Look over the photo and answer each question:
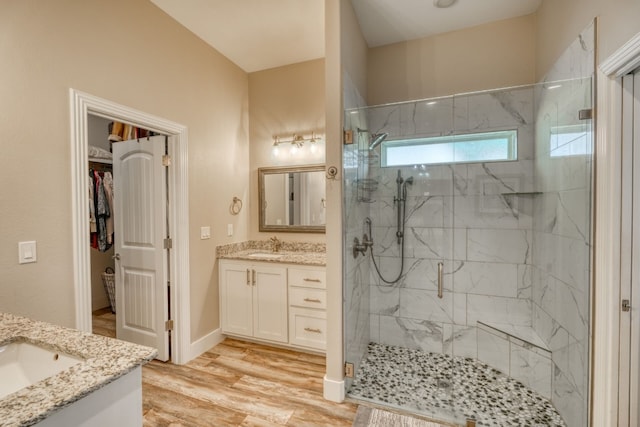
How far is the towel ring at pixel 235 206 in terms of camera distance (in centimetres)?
313

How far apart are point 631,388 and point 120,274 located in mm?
3688

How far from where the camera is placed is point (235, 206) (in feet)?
10.4

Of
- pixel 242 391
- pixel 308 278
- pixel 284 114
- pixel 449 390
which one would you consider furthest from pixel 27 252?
pixel 449 390

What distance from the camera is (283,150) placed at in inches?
127

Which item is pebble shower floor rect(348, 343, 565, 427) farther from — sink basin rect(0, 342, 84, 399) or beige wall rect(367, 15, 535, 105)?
beige wall rect(367, 15, 535, 105)

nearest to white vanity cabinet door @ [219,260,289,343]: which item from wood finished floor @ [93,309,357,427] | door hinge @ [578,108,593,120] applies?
wood finished floor @ [93,309,357,427]

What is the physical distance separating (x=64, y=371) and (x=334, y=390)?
1.67m

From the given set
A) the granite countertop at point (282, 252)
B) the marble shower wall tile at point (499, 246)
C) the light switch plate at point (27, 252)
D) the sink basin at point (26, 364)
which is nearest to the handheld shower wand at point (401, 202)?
the marble shower wall tile at point (499, 246)

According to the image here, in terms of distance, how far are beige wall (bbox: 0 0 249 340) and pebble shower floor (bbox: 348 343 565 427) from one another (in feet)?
5.49

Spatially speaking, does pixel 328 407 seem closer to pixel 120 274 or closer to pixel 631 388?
pixel 631 388

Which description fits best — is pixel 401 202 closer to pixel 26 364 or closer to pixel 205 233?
pixel 205 233

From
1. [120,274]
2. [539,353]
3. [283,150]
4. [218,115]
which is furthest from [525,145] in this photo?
[120,274]

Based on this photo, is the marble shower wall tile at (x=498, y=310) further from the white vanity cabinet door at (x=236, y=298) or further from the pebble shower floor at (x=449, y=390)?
the white vanity cabinet door at (x=236, y=298)

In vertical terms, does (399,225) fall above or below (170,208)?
below
